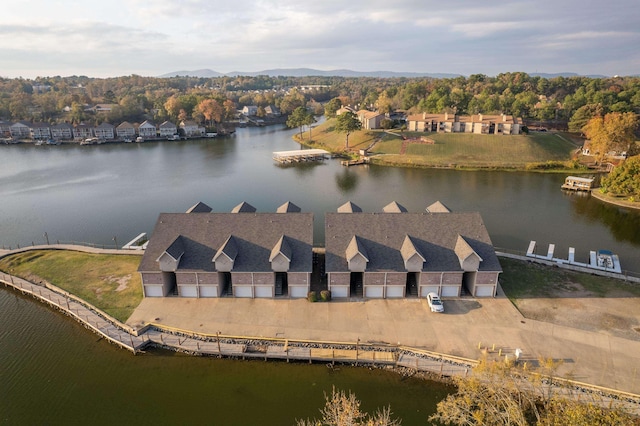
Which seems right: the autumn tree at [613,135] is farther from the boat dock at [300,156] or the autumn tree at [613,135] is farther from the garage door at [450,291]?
the garage door at [450,291]

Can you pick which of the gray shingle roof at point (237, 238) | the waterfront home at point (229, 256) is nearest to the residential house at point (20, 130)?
the gray shingle roof at point (237, 238)

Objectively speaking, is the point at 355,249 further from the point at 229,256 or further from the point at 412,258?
the point at 229,256

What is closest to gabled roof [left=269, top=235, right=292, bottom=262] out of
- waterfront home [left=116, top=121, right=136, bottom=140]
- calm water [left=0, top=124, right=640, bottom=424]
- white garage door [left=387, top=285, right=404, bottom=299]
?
calm water [left=0, top=124, right=640, bottom=424]

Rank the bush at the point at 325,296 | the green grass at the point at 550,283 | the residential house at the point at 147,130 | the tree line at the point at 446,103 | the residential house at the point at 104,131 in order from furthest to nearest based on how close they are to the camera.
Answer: the residential house at the point at 147,130 → the residential house at the point at 104,131 → the tree line at the point at 446,103 → the green grass at the point at 550,283 → the bush at the point at 325,296

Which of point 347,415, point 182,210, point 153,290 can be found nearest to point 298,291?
point 153,290

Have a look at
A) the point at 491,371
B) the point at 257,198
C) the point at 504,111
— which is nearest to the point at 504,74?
the point at 504,111

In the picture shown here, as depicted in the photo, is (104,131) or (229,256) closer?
(229,256)
